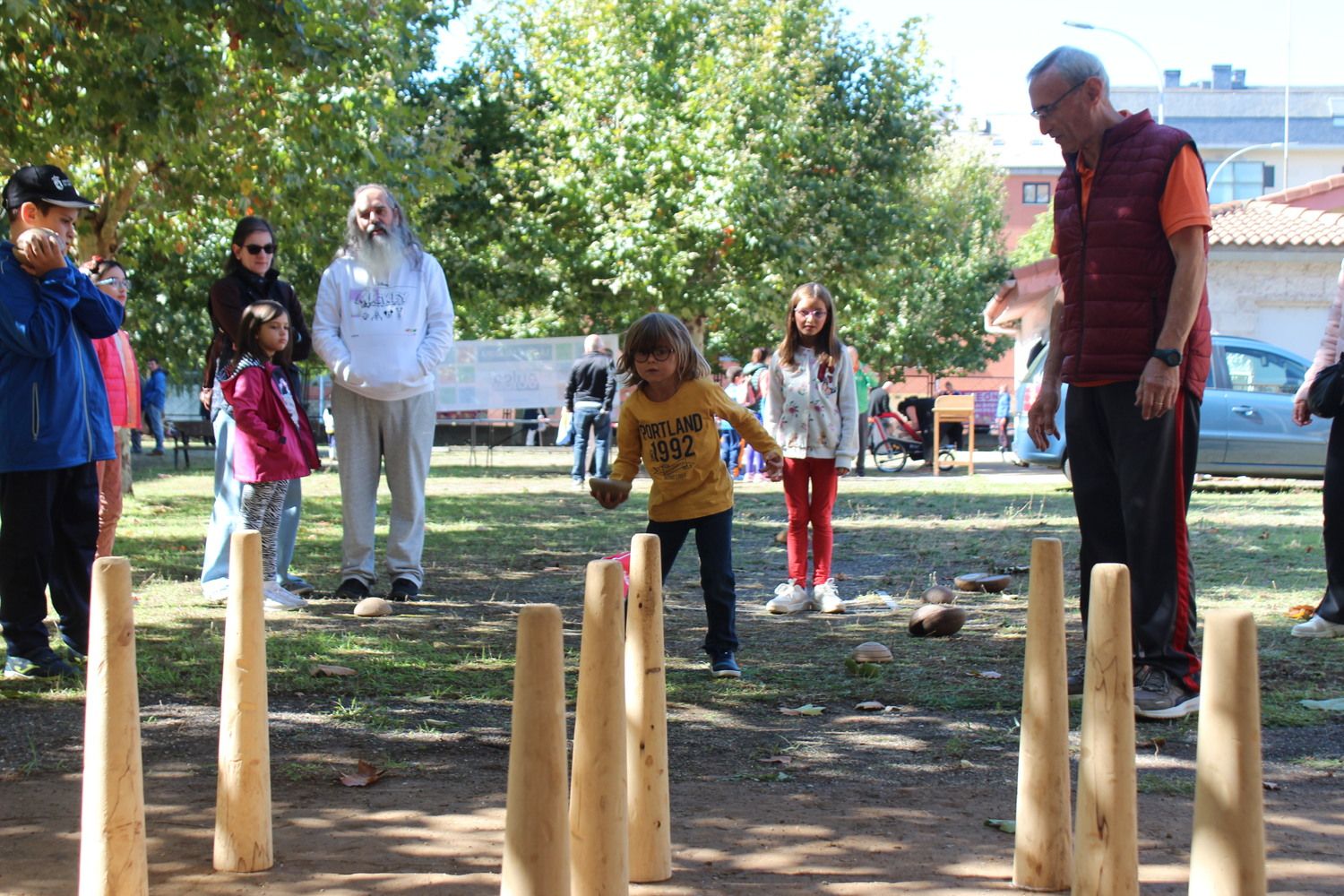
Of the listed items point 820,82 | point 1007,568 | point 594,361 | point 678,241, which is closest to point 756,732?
point 1007,568

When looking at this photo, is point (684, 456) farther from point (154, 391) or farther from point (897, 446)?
point (154, 391)

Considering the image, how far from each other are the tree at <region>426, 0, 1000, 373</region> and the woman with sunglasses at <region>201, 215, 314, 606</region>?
21.0 m

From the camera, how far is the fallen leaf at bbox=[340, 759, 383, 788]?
4387 mm

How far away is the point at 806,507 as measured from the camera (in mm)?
8180

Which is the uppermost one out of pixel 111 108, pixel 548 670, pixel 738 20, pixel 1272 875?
pixel 738 20

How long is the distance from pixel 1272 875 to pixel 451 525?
33.5 feet

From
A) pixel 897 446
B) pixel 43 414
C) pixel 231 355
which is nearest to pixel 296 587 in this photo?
pixel 231 355

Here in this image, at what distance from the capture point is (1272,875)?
136 inches

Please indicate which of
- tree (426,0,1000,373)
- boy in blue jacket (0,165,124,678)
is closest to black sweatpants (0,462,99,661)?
boy in blue jacket (0,165,124,678)

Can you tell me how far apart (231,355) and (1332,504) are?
5.68 metres

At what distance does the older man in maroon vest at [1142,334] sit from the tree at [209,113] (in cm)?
524

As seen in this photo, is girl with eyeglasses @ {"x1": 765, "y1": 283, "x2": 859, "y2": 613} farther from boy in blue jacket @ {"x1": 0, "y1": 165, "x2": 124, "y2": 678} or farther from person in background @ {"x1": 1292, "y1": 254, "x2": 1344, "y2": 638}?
boy in blue jacket @ {"x1": 0, "y1": 165, "x2": 124, "y2": 678}

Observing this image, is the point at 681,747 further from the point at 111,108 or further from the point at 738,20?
the point at 738,20

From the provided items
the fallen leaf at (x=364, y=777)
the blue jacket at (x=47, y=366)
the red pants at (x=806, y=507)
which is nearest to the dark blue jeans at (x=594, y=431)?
the red pants at (x=806, y=507)
